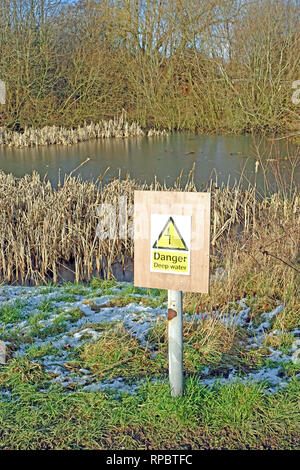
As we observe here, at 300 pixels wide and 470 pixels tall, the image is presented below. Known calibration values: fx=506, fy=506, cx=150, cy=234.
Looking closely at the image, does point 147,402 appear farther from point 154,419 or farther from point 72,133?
point 72,133

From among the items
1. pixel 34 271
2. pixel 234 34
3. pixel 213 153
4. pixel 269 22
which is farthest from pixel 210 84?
pixel 34 271

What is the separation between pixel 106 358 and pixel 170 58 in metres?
17.1

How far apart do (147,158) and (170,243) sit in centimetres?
966

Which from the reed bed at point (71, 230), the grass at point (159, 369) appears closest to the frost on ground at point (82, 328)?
the grass at point (159, 369)

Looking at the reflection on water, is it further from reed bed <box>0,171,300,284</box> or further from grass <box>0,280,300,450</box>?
grass <box>0,280,300,450</box>

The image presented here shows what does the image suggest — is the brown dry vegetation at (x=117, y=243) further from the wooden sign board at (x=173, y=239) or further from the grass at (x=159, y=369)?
the wooden sign board at (x=173, y=239)

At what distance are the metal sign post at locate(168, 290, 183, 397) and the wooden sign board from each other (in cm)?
9

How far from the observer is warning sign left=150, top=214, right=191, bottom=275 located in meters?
2.26

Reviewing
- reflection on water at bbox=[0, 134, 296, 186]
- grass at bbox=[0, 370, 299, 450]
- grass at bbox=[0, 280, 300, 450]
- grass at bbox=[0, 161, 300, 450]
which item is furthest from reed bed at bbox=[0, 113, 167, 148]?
grass at bbox=[0, 370, 299, 450]

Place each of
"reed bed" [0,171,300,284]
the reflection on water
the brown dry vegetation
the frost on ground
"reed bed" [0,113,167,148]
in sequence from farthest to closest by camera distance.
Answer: "reed bed" [0,113,167,148]
the reflection on water
"reed bed" [0,171,300,284]
the brown dry vegetation
the frost on ground

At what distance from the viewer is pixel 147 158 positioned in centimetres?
1178

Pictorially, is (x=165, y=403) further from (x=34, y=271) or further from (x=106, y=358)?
(x=34, y=271)

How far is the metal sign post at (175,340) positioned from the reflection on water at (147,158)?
629 centimetres

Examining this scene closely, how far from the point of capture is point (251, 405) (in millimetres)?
2416
